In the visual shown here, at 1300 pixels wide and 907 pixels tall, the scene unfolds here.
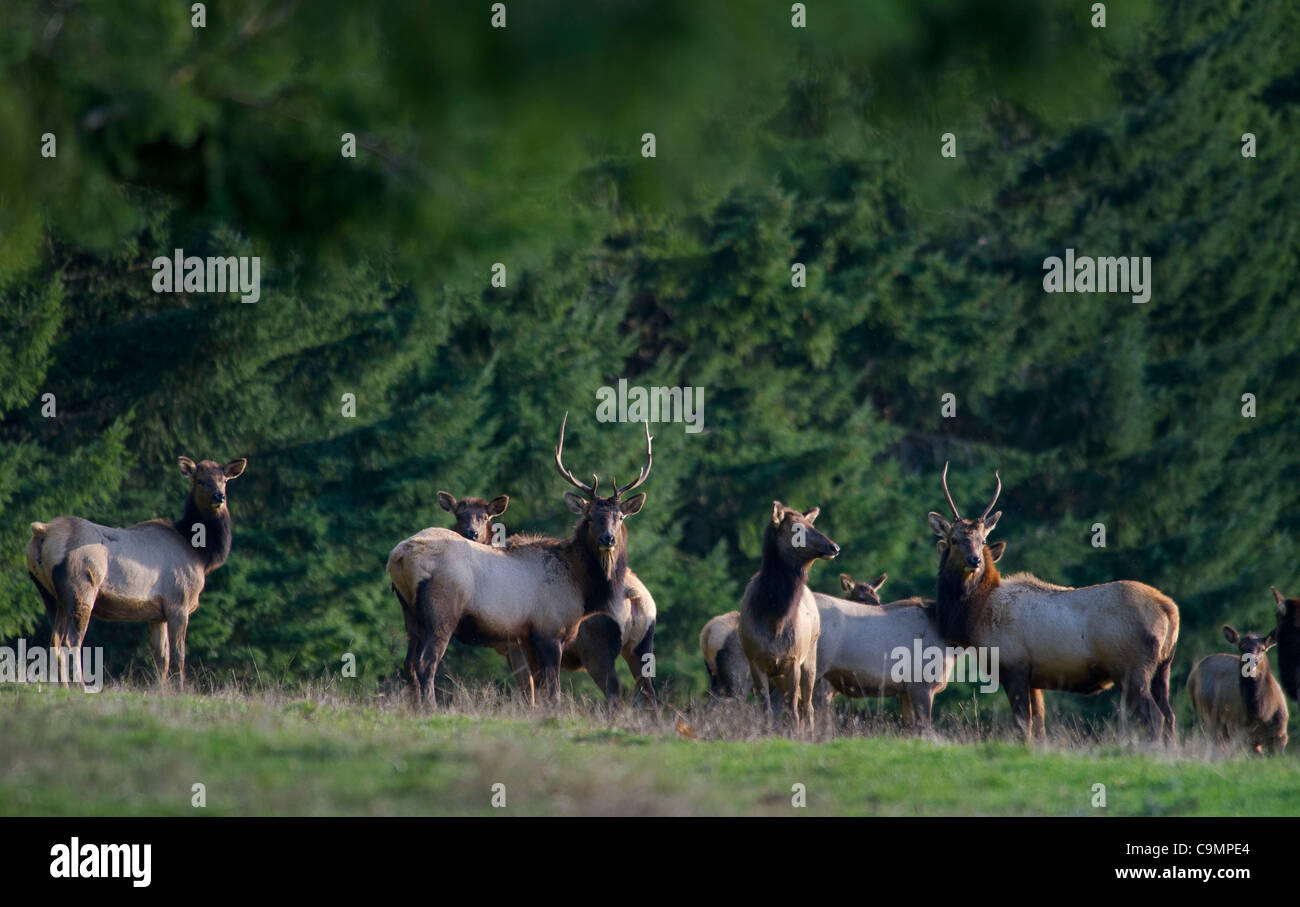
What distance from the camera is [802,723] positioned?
529 inches

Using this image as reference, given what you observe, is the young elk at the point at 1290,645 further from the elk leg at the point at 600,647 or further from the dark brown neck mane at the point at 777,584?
the elk leg at the point at 600,647

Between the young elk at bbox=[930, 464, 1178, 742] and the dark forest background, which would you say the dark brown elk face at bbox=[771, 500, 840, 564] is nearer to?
the young elk at bbox=[930, 464, 1178, 742]

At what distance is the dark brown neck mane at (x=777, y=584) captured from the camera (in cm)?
1384

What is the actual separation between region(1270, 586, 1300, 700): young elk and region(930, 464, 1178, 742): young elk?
1543 mm

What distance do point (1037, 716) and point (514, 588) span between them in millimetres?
5077

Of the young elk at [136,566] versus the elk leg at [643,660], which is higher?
the young elk at [136,566]

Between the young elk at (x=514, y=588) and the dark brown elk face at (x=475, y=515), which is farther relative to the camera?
the dark brown elk face at (x=475, y=515)

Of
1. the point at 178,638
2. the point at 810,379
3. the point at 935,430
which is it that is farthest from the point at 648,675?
the point at 935,430

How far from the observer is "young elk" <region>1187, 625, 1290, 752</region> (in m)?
15.7

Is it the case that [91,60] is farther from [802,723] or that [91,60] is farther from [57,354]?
[57,354]

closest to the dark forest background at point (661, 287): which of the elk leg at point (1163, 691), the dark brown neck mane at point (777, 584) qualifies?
the dark brown neck mane at point (777, 584)

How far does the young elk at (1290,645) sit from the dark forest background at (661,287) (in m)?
6.31
